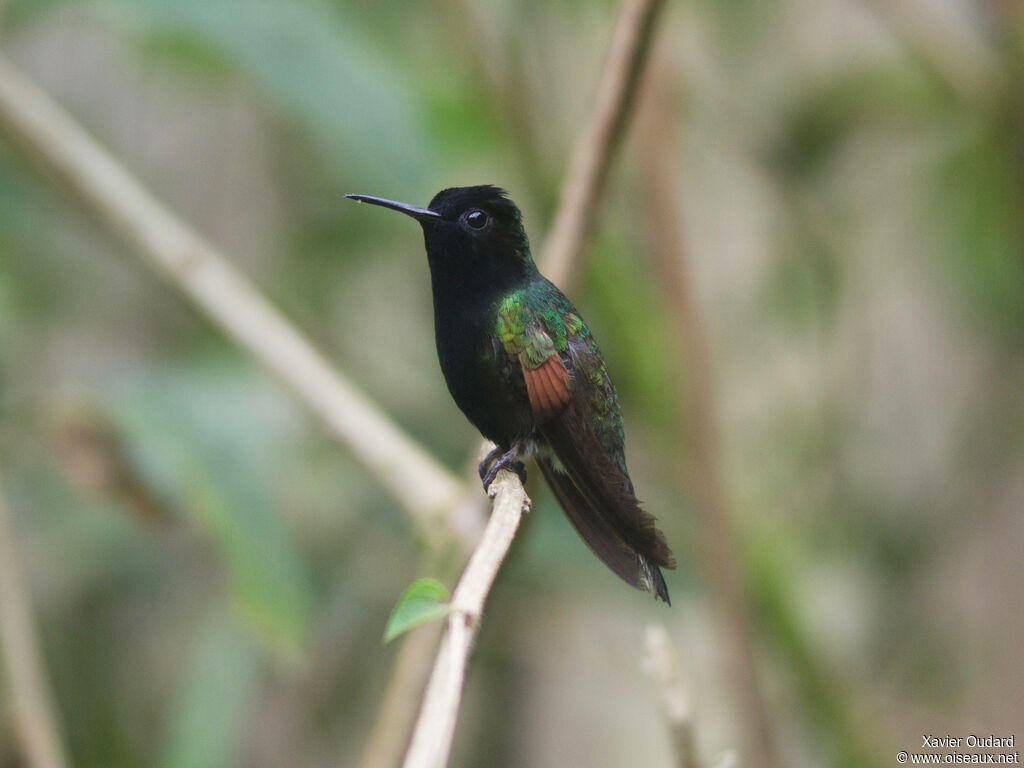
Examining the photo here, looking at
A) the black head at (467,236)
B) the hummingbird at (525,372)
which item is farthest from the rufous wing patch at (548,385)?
the black head at (467,236)

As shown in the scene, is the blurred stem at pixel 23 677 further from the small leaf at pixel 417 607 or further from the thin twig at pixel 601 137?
the small leaf at pixel 417 607

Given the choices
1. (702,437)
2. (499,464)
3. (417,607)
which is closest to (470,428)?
(702,437)

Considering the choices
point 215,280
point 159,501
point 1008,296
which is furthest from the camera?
point 1008,296

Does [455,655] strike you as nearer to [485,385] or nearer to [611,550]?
[611,550]

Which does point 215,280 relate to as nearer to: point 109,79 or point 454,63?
point 454,63

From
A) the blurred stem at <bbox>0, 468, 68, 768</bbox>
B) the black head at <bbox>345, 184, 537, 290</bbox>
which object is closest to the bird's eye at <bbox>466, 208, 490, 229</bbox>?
the black head at <bbox>345, 184, 537, 290</bbox>

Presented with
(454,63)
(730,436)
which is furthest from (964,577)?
(454,63)

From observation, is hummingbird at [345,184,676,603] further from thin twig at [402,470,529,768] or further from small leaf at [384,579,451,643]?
small leaf at [384,579,451,643]
